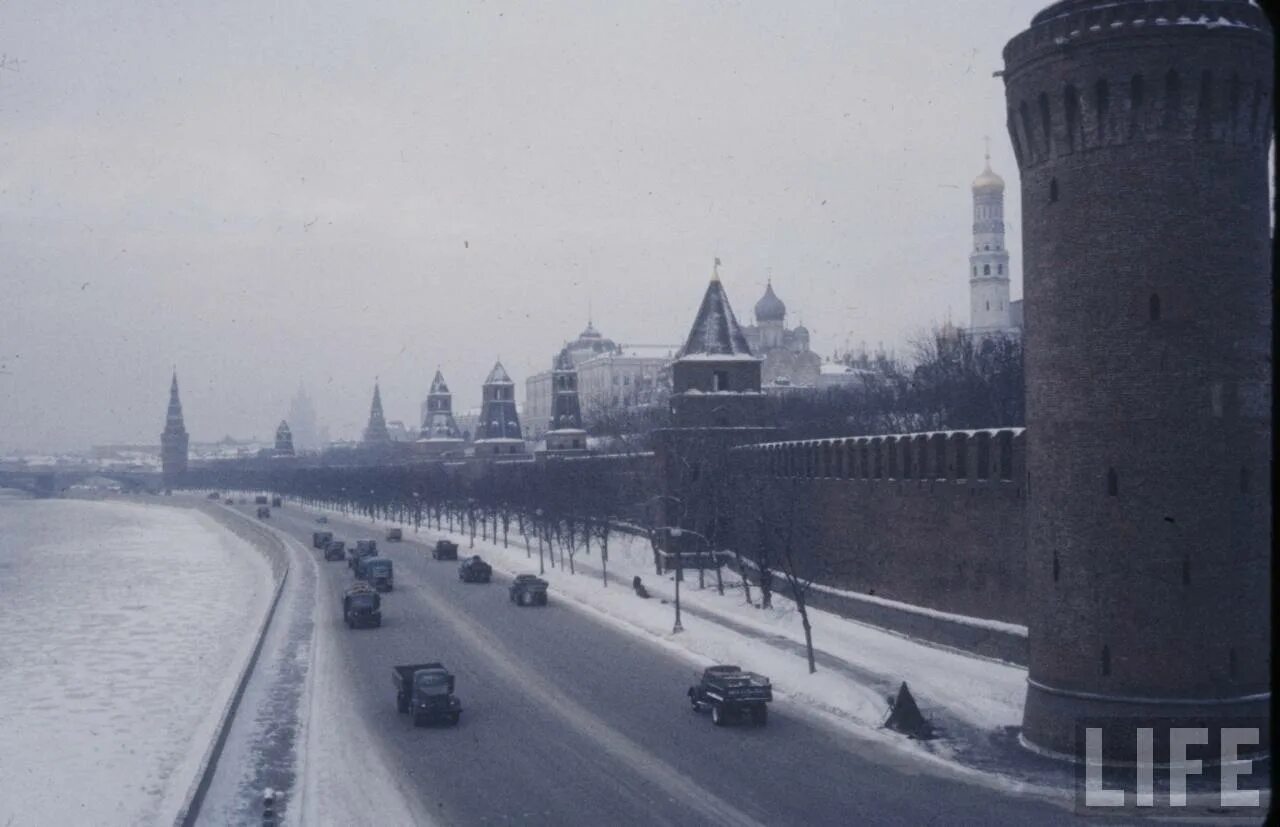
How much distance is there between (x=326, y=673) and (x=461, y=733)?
806 centimetres

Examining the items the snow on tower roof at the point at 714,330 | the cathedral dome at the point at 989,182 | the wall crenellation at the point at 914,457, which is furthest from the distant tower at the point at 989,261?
the wall crenellation at the point at 914,457

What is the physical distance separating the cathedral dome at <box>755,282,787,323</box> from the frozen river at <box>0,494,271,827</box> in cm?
7114

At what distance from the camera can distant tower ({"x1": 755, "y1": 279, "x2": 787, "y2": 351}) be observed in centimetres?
13462

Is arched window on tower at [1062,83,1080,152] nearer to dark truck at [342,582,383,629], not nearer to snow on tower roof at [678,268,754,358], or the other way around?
dark truck at [342,582,383,629]

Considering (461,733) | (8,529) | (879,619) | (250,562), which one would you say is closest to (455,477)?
(250,562)

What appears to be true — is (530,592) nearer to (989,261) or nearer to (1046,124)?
(1046,124)

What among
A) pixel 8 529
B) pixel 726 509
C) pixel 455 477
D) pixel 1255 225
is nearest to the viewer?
pixel 1255 225

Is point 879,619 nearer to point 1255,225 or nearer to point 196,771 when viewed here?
point 1255,225

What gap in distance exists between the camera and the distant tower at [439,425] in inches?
5098

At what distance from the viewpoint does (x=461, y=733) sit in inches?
927

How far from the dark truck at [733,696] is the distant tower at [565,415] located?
219 ft

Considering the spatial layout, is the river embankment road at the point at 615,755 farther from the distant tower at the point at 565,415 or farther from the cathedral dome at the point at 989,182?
the cathedral dome at the point at 989,182

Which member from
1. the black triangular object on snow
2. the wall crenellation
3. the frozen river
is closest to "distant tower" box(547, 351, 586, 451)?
the frozen river

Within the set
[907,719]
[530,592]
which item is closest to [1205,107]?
[907,719]
